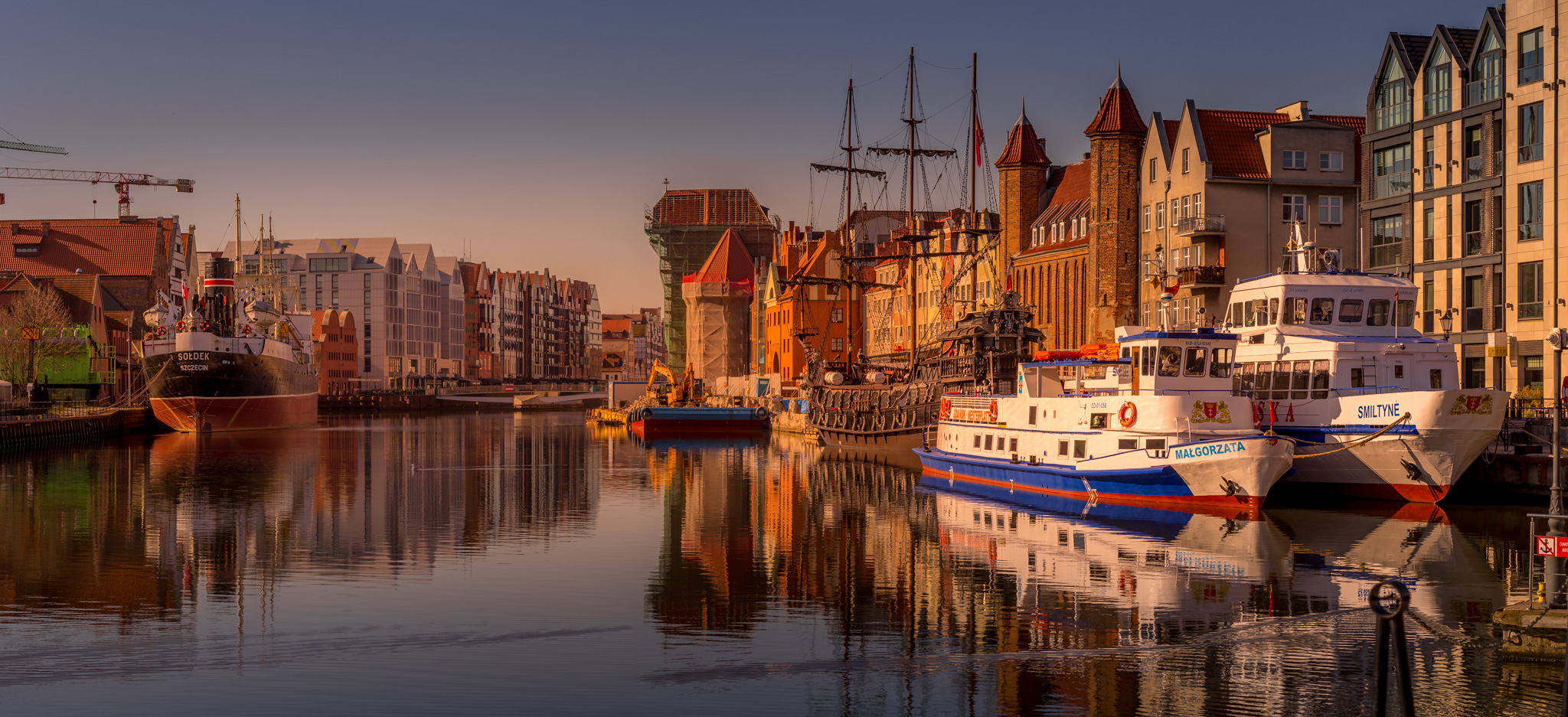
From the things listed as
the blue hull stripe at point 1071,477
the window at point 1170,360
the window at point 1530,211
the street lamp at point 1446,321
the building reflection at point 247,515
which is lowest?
the building reflection at point 247,515

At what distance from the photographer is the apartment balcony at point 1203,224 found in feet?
249

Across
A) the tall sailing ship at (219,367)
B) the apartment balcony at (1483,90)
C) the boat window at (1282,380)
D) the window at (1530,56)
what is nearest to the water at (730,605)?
the boat window at (1282,380)

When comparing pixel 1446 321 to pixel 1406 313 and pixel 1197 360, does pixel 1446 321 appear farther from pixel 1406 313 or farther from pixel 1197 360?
pixel 1197 360

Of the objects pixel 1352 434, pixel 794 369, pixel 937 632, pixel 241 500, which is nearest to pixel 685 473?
pixel 241 500

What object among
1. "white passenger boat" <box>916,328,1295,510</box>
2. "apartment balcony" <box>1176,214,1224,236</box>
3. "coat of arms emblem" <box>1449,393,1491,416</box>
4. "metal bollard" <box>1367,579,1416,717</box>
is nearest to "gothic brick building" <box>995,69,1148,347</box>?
"apartment balcony" <box>1176,214,1224,236</box>

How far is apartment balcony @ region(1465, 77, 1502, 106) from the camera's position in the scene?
189 ft

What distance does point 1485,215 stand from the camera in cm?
5819

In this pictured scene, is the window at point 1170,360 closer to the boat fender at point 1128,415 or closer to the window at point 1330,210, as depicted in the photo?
Result: the boat fender at point 1128,415

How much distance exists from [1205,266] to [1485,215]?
1956 cm

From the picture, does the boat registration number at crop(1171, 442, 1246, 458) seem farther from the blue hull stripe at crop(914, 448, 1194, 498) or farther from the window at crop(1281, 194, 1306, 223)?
the window at crop(1281, 194, 1306, 223)

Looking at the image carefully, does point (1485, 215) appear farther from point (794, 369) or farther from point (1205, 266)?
point (794, 369)

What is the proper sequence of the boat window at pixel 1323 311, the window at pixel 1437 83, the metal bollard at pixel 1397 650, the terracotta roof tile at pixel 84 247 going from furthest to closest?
1. the terracotta roof tile at pixel 84 247
2. the window at pixel 1437 83
3. the boat window at pixel 1323 311
4. the metal bollard at pixel 1397 650

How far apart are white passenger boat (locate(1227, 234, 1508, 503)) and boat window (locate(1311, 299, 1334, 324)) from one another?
3 cm

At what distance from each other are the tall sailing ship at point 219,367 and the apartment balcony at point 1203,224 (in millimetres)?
78697
